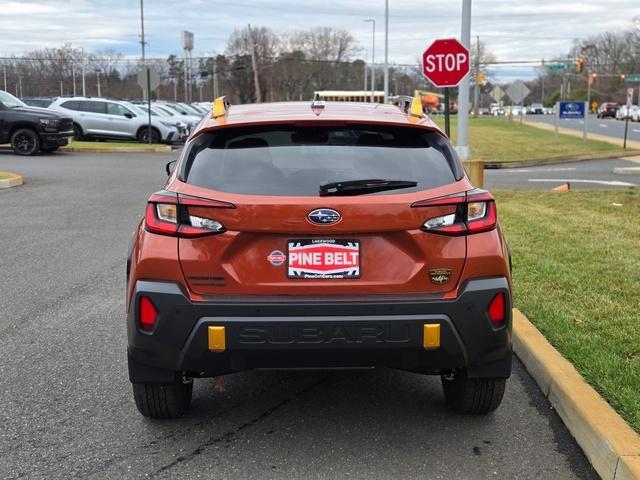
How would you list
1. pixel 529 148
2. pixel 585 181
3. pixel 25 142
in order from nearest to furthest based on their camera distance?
1. pixel 585 181
2. pixel 25 142
3. pixel 529 148

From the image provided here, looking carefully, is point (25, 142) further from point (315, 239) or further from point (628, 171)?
point (315, 239)

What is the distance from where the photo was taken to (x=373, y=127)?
374 cm

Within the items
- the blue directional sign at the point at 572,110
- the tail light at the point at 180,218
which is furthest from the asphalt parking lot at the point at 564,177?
the tail light at the point at 180,218

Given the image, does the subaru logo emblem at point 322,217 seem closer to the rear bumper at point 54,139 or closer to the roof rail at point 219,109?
the roof rail at point 219,109

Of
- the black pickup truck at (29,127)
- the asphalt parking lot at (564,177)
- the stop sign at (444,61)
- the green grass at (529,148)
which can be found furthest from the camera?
the green grass at (529,148)

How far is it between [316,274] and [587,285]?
145 inches

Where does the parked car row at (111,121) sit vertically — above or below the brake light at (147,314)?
above

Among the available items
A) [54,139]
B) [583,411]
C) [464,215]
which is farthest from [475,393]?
[54,139]

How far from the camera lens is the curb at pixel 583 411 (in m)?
3.19

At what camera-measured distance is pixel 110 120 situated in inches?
1125

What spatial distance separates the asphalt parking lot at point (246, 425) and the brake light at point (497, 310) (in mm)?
679

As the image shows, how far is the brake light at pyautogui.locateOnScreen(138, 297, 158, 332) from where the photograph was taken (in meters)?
3.37

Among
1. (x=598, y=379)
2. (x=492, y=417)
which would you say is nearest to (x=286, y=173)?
(x=492, y=417)

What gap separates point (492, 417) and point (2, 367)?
3121 millimetres
